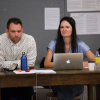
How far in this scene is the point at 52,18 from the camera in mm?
→ 3754

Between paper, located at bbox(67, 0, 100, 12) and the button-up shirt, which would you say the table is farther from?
paper, located at bbox(67, 0, 100, 12)

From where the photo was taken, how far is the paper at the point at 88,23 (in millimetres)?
3814

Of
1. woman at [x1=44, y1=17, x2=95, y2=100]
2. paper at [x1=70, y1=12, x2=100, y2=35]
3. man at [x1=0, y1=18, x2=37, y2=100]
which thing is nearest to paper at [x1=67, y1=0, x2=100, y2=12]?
paper at [x1=70, y1=12, x2=100, y2=35]

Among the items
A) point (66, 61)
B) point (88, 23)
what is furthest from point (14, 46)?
point (88, 23)

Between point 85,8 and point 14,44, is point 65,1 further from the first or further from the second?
point 14,44

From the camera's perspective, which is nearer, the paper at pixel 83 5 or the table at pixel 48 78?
the table at pixel 48 78

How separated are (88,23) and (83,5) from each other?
40 cm

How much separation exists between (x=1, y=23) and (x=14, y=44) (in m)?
1.40

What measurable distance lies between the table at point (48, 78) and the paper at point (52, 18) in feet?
7.34

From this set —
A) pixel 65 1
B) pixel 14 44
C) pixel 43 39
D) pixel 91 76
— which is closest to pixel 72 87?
pixel 91 76

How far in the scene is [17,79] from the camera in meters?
1.56

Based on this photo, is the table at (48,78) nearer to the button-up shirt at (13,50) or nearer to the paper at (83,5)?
the button-up shirt at (13,50)

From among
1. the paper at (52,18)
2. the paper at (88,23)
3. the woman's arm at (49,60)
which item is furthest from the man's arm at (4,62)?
the paper at (88,23)

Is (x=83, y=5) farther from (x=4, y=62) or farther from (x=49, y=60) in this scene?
(x=4, y=62)
